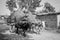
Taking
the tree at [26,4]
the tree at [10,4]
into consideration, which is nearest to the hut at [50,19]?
the tree at [26,4]

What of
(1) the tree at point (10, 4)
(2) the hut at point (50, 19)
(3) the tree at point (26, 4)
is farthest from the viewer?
(1) the tree at point (10, 4)

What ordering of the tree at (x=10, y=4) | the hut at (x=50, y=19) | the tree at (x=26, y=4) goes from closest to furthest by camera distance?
the hut at (x=50, y=19)
the tree at (x=26, y=4)
the tree at (x=10, y=4)

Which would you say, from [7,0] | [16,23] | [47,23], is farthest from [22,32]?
[7,0]

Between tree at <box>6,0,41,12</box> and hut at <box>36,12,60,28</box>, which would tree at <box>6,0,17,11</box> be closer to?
tree at <box>6,0,41,12</box>

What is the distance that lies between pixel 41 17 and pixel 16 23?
19.6ft

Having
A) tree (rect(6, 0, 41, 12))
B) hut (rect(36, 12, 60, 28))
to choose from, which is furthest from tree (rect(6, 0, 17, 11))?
hut (rect(36, 12, 60, 28))

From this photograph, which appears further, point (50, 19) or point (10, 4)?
point (10, 4)

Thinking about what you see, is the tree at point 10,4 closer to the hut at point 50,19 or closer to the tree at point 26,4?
the tree at point 26,4

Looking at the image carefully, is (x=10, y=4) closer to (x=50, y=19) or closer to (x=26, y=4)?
(x=26, y=4)

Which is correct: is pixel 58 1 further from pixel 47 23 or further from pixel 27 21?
pixel 27 21

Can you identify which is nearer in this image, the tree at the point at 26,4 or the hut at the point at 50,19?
the hut at the point at 50,19

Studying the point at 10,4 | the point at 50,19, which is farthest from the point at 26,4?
the point at 50,19

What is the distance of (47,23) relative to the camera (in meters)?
8.95

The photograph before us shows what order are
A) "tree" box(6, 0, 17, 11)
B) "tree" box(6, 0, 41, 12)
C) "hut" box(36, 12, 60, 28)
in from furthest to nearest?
"tree" box(6, 0, 17, 11), "tree" box(6, 0, 41, 12), "hut" box(36, 12, 60, 28)
